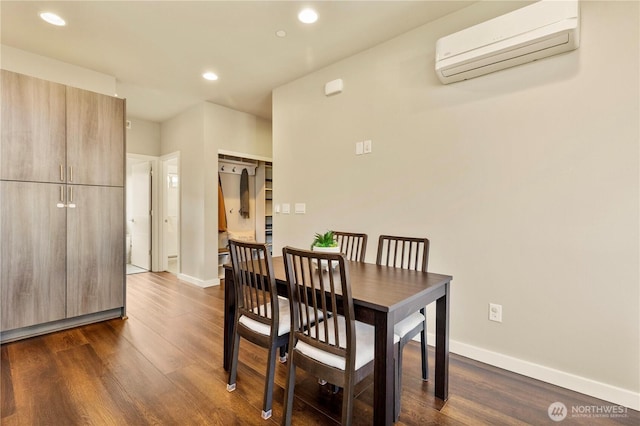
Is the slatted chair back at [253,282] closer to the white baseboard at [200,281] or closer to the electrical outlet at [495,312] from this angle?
the electrical outlet at [495,312]

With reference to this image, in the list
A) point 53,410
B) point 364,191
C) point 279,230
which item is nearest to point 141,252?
point 279,230

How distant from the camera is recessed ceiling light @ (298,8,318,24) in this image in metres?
2.38

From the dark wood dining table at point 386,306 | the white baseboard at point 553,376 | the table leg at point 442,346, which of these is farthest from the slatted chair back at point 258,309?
the white baseboard at point 553,376

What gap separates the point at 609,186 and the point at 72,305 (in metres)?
4.26

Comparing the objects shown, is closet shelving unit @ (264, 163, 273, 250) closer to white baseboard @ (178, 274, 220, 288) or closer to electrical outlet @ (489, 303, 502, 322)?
white baseboard @ (178, 274, 220, 288)

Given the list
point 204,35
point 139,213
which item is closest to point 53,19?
point 204,35

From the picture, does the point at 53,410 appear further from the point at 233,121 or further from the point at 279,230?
the point at 233,121

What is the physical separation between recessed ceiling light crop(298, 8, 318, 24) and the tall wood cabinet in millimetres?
2034

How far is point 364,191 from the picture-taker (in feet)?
9.66

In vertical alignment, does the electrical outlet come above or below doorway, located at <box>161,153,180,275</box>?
below

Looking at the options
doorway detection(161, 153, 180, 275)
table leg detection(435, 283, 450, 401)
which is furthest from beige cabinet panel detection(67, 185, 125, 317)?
table leg detection(435, 283, 450, 401)

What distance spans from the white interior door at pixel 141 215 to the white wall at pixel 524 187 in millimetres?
4049

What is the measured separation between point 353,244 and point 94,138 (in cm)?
266
